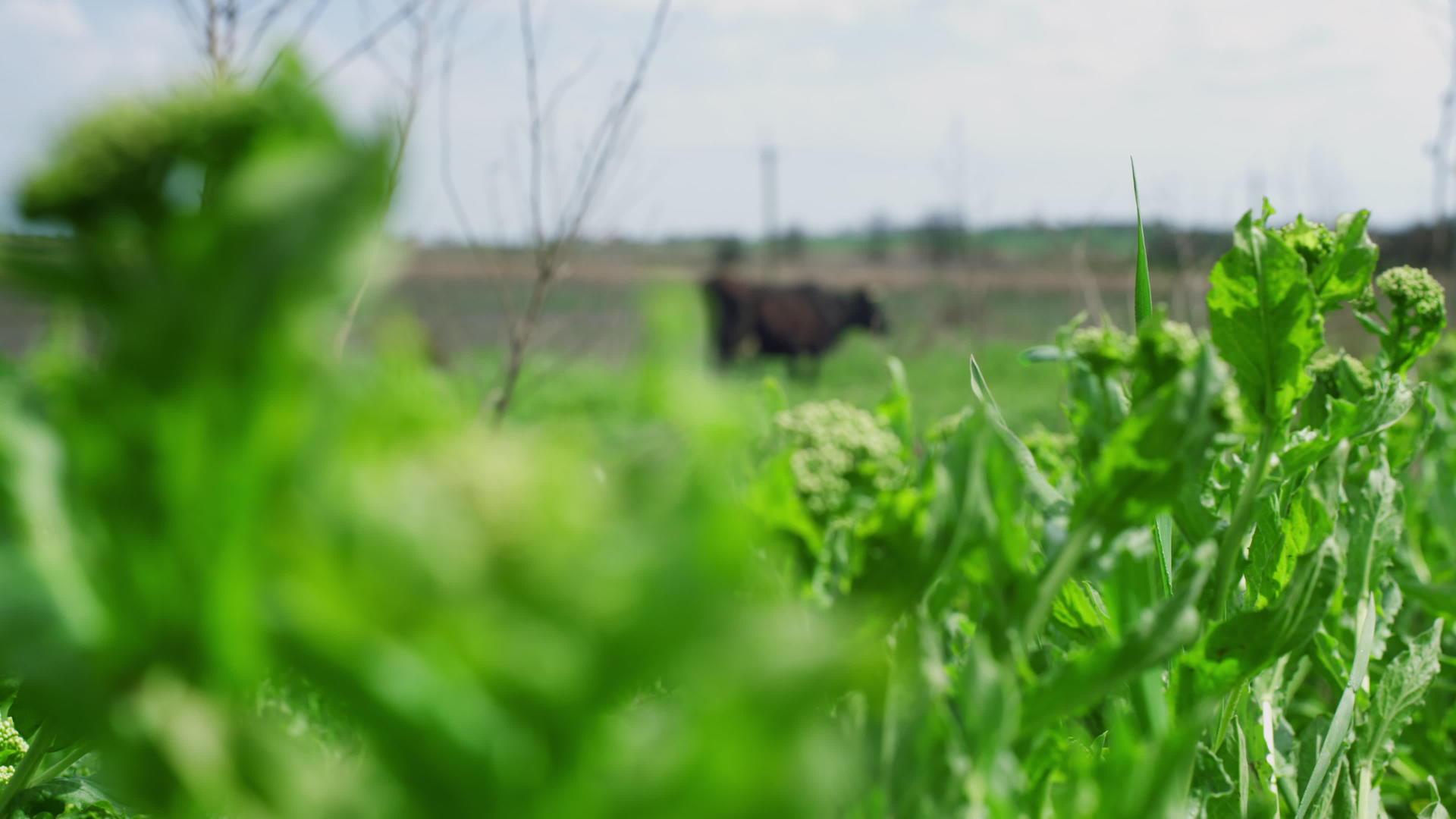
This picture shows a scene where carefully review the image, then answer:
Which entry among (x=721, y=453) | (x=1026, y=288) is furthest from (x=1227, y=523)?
(x=1026, y=288)

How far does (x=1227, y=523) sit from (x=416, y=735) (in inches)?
30.1

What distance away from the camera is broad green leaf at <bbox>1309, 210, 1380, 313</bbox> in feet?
2.93

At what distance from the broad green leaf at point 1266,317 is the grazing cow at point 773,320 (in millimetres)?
11182

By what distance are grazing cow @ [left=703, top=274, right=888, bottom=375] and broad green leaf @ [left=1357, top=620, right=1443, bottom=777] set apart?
11.0 metres

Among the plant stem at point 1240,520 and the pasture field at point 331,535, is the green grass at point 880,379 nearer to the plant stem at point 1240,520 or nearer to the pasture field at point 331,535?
the plant stem at point 1240,520

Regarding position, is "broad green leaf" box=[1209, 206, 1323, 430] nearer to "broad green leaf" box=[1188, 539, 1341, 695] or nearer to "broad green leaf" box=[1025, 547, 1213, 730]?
"broad green leaf" box=[1188, 539, 1341, 695]

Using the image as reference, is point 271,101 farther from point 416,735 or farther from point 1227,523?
point 1227,523

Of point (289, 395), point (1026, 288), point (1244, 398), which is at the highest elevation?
point (289, 395)

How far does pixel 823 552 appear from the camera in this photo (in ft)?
2.60

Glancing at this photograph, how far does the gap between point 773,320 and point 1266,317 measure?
463 inches

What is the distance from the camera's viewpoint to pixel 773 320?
12.5 m

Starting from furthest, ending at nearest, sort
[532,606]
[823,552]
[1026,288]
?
1. [1026,288]
2. [823,552]
3. [532,606]

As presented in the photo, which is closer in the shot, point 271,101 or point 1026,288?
point 271,101

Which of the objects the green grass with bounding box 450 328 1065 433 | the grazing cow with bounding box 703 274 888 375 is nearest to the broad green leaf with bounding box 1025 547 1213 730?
the green grass with bounding box 450 328 1065 433
